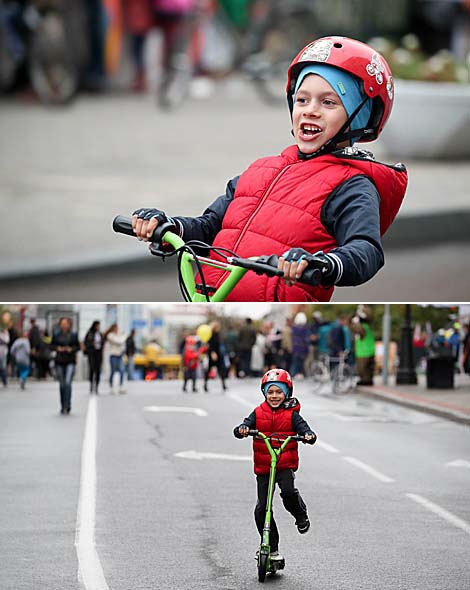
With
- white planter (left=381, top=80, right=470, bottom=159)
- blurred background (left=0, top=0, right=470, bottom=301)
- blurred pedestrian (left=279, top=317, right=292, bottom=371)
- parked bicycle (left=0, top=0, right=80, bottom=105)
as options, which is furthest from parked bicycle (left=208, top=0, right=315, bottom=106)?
blurred pedestrian (left=279, top=317, right=292, bottom=371)

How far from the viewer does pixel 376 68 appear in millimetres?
2727

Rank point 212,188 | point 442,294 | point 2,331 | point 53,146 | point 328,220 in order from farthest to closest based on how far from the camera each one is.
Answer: point 53,146, point 212,188, point 442,294, point 2,331, point 328,220

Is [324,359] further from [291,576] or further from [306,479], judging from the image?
[291,576]

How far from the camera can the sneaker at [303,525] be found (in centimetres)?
278

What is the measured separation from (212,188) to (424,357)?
7623 millimetres

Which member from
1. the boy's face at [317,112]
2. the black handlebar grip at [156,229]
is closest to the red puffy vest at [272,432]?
the black handlebar grip at [156,229]

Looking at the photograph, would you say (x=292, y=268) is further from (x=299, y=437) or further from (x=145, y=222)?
(x=299, y=437)

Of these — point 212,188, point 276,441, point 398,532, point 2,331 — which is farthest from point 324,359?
point 212,188

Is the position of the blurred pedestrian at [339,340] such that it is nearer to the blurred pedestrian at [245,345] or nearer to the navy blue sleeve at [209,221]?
the blurred pedestrian at [245,345]

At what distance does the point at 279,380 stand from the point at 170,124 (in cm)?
1348

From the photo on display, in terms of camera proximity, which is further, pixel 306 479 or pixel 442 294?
pixel 442 294

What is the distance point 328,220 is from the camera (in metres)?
2.69

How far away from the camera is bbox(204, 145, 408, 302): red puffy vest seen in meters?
2.70

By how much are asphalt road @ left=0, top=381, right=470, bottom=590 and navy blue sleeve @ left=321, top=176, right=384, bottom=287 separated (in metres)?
0.40
